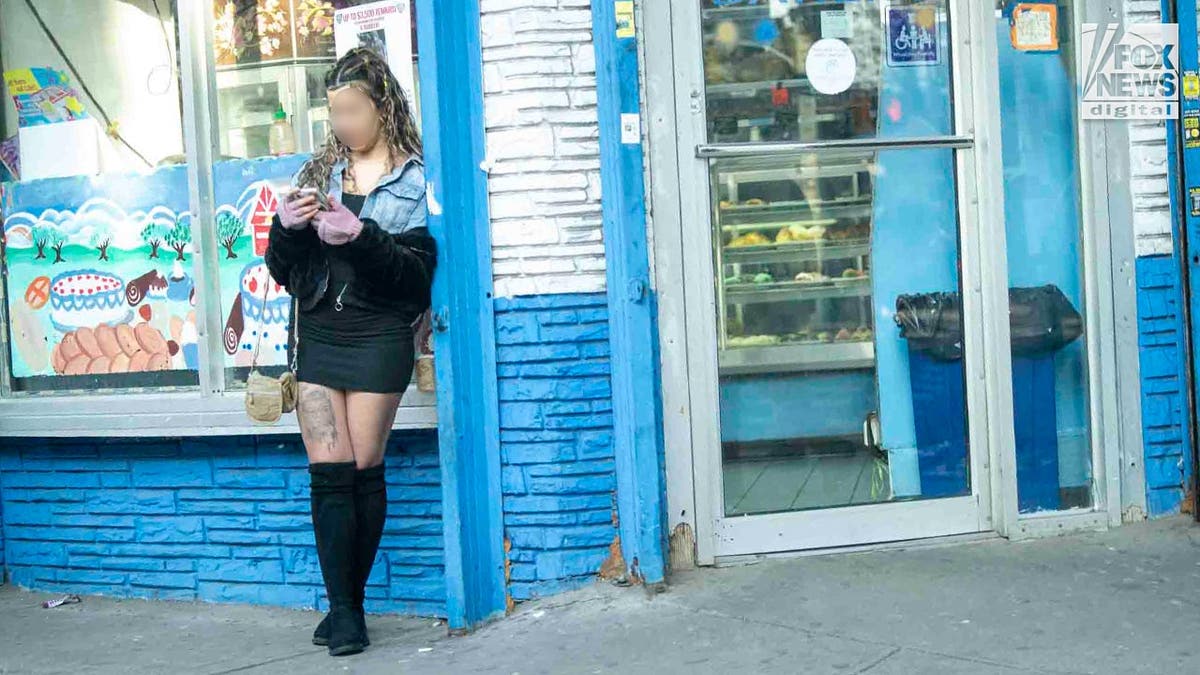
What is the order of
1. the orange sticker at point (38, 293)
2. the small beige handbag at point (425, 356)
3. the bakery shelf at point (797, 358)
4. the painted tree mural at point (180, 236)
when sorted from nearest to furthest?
the small beige handbag at point (425, 356) < the bakery shelf at point (797, 358) < the painted tree mural at point (180, 236) < the orange sticker at point (38, 293)

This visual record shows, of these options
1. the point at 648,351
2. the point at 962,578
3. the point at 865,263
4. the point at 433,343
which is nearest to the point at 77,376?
the point at 433,343

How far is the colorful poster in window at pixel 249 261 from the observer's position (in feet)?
18.5

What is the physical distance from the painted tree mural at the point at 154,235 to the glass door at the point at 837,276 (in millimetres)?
2191

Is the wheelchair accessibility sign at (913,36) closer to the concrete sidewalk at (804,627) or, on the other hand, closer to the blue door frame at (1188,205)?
the blue door frame at (1188,205)

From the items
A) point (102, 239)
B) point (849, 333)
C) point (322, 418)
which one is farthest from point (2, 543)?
point (849, 333)

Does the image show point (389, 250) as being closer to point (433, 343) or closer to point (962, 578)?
point (433, 343)

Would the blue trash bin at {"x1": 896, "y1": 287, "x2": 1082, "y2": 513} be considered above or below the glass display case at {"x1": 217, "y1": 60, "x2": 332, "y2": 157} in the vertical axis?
below

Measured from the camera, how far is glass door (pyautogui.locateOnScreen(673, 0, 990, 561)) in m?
5.33

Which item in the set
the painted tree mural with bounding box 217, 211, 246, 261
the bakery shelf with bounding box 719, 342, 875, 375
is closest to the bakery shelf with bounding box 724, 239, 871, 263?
the bakery shelf with bounding box 719, 342, 875, 375

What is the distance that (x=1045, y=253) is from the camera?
555 cm

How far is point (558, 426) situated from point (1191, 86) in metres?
2.69

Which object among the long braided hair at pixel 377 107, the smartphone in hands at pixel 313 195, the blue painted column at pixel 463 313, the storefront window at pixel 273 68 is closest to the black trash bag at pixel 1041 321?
the blue painted column at pixel 463 313

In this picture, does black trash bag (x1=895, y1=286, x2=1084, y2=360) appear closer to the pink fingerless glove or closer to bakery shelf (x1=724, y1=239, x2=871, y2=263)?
bakery shelf (x1=724, y1=239, x2=871, y2=263)

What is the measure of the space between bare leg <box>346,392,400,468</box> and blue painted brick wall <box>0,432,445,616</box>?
41cm
